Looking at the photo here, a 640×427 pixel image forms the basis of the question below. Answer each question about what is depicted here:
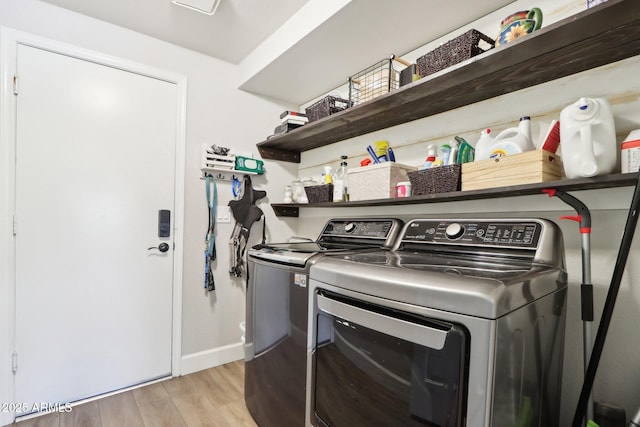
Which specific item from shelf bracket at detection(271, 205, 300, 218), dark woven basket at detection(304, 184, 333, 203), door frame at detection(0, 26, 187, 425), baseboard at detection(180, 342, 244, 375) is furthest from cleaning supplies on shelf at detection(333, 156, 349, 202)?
door frame at detection(0, 26, 187, 425)

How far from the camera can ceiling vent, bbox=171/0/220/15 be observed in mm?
1626

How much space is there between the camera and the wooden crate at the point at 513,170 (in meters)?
1.01

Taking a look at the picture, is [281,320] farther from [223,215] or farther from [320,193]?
[223,215]

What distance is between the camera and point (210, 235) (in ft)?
7.45

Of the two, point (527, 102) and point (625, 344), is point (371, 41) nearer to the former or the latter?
point (527, 102)

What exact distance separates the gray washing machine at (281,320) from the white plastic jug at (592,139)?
82 centimetres

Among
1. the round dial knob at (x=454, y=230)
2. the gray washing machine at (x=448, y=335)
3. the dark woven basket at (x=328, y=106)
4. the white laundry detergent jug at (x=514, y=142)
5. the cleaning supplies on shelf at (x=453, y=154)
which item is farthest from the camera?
the dark woven basket at (x=328, y=106)

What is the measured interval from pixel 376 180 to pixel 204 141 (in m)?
1.43

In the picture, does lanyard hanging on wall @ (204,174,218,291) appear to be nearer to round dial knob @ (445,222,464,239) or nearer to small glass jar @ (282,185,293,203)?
small glass jar @ (282,185,293,203)

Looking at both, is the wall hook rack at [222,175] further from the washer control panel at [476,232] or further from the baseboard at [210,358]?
the washer control panel at [476,232]

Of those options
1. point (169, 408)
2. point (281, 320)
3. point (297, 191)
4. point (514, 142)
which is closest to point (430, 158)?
point (514, 142)

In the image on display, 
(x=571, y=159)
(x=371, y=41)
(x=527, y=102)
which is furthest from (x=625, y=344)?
(x=371, y=41)

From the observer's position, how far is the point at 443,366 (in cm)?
73

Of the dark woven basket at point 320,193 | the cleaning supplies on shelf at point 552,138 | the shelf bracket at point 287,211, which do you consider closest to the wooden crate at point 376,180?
the dark woven basket at point 320,193
